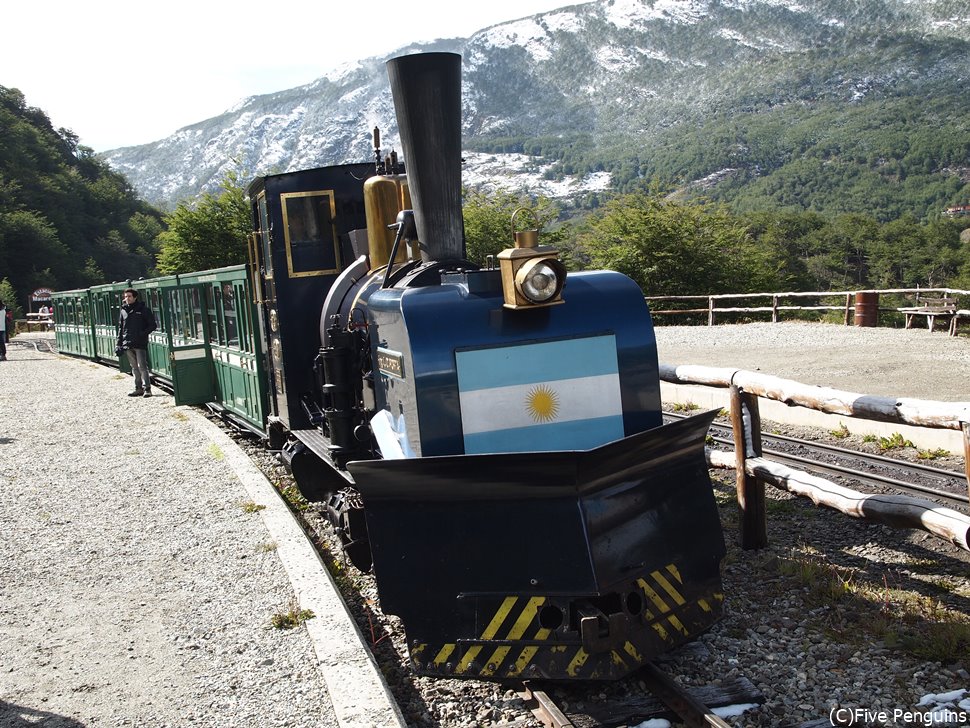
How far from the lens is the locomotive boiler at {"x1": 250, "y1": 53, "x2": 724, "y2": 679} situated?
384 cm

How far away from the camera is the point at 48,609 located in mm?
5438

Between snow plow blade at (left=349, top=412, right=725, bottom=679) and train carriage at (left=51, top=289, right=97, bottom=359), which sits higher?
train carriage at (left=51, top=289, right=97, bottom=359)

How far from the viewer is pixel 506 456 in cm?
380

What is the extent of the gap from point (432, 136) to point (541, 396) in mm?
1748

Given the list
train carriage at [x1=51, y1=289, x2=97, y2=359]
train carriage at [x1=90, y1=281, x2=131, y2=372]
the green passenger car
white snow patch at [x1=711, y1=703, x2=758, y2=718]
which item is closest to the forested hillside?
train carriage at [x1=51, y1=289, x2=97, y2=359]

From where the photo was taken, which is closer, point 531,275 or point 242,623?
point 531,275

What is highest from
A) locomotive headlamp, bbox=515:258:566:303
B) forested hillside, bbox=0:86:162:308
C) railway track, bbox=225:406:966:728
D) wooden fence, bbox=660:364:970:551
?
forested hillside, bbox=0:86:162:308

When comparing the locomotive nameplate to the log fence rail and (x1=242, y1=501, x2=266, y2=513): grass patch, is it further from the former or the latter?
the log fence rail

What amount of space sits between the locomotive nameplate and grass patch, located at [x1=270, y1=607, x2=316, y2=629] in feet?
4.89

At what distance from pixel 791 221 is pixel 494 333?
94.1 metres

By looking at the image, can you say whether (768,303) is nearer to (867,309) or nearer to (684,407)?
(867,309)

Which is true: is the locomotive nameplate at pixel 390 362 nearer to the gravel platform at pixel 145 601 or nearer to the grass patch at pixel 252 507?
the gravel platform at pixel 145 601

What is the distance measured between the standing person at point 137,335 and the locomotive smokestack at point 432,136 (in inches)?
480

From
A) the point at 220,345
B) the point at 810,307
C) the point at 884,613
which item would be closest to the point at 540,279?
the point at 884,613
